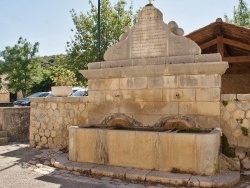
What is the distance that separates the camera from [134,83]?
266 inches

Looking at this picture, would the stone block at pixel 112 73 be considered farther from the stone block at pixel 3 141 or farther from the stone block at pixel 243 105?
the stone block at pixel 3 141

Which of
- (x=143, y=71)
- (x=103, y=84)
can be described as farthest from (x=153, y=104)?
(x=103, y=84)

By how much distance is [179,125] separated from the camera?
613 centimetres

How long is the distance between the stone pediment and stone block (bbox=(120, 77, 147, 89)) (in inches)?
23.0

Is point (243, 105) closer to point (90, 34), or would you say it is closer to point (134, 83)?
point (134, 83)

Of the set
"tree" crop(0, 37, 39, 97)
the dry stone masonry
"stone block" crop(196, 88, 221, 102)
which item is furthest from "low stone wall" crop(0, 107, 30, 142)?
"tree" crop(0, 37, 39, 97)

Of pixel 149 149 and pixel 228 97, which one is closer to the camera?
pixel 149 149

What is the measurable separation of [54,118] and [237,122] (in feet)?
16.8

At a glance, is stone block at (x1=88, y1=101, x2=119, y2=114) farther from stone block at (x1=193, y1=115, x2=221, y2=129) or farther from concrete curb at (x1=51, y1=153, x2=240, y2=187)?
stone block at (x1=193, y1=115, x2=221, y2=129)

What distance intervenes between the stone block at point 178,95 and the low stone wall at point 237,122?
2.31 feet

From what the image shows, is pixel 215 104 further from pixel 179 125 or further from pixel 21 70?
pixel 21 70

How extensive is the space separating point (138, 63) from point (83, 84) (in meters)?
15.6

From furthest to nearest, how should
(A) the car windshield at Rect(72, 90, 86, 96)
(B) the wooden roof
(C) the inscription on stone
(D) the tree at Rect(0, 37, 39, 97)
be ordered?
(D) the tree at Rect(0, 37, 39, 97), (A) the car windshield at Rect(72, 90, 86, 96), (B) the wooden roof, (C) the inscription on stone

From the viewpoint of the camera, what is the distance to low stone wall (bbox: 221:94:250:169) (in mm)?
5793
